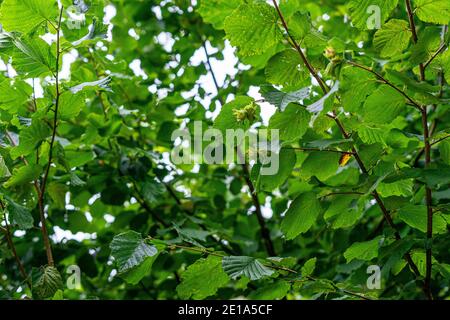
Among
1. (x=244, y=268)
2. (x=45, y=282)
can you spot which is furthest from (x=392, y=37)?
(x=45, y=282)

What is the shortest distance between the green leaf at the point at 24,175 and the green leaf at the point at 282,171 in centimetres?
59

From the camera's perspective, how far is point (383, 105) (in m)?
1.33

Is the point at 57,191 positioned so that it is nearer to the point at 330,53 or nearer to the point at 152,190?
the point at 152,190

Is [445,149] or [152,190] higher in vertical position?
[445,149]

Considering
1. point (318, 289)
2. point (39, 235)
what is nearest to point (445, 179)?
point (318, 289)

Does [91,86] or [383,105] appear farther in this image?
[91,86]

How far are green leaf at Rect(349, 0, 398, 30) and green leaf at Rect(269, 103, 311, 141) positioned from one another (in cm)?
25

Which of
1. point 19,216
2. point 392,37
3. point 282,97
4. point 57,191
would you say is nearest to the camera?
point 282,97

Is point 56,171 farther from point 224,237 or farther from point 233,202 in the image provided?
point 233,202

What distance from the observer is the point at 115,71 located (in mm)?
1957

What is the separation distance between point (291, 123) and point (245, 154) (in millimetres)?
233

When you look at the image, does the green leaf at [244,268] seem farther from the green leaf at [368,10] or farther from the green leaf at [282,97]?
the green leaf at [368,10]

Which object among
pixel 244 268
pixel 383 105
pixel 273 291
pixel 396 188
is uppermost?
pixel 383 105

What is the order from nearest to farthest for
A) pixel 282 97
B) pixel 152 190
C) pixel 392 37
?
pixel 282 97
pixel 392 37
pixel 152 190
